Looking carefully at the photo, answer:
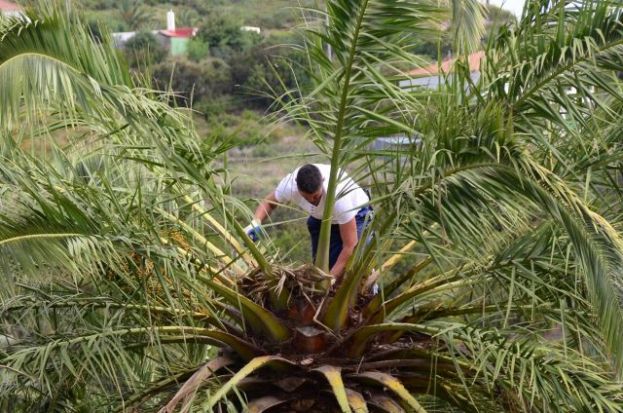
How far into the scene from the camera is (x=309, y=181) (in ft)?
21.6

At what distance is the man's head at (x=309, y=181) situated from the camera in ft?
21.6

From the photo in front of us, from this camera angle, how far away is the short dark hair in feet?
21.6

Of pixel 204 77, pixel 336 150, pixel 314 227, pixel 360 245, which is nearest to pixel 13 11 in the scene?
pixel 336 150

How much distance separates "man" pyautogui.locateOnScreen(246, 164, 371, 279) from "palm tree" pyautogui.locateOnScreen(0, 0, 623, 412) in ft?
0.63

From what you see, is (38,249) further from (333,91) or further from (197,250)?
(333,91)

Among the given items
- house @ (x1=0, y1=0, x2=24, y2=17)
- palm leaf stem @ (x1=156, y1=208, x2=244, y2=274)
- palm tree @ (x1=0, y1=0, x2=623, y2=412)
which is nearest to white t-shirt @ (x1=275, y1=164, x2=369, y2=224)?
palm tree @ (x1=0, y1=0, x2=623, y2=412)

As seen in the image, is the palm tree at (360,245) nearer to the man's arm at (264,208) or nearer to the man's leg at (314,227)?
the man's arm at (264,208)

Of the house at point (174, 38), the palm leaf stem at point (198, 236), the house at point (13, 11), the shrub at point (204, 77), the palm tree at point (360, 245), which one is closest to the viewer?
the palm tree at point (360, 245)

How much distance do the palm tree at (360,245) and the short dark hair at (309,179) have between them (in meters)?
0.17

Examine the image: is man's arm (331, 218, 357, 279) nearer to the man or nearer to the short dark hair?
the man

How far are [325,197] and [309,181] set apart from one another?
8.3 inches

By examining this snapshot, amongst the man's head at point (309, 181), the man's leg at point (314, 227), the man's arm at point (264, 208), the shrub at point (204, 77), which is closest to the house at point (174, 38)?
the shrub at point (204, 77)

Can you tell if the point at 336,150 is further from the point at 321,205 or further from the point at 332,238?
the point at 332,238

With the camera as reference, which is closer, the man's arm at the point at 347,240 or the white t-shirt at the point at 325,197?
the man's arm at the point at 347,240
